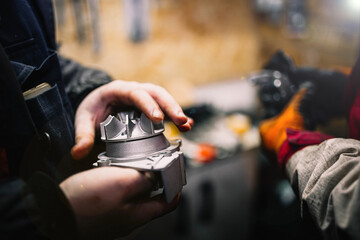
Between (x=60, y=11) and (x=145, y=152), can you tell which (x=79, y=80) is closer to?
(x=145, y=152)

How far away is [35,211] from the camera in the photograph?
38 cm

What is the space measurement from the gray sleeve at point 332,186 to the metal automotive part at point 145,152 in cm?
20

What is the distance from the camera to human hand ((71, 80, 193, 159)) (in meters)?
0.47

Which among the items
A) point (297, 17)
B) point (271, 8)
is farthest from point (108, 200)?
point (271, 8)

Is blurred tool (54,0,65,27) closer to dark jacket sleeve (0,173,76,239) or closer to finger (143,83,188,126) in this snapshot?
finger (143,83,188,126)

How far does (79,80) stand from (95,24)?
3.91ft

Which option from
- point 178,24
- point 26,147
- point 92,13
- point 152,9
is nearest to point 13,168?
point 26,147

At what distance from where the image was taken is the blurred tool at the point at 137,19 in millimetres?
1929

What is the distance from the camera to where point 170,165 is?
39cm

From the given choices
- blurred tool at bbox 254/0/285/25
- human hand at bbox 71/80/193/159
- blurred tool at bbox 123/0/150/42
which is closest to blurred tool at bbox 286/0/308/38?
blurred tool at bbox 254/0/285/25

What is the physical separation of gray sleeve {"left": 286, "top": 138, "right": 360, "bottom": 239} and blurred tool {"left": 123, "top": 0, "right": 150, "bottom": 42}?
169 centimetres

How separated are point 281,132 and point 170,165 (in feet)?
1.46

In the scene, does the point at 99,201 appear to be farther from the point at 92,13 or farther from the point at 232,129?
the point at 232,129

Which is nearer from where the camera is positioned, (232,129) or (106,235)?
(106,235)
